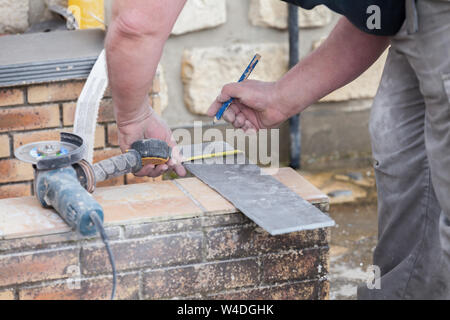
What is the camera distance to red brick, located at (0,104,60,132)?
1954mm

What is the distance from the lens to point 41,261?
1.39m

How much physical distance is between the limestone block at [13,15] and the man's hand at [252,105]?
103cm

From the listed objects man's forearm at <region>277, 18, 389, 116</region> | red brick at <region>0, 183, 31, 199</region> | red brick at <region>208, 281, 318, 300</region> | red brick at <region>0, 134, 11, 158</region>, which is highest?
man's forearm at <region>277, 18, 389, 116</region>

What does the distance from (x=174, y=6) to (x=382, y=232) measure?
2.93 ft

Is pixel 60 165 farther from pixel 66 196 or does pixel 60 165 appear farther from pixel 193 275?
pixel 193 275

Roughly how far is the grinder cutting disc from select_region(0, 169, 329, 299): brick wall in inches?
4.7

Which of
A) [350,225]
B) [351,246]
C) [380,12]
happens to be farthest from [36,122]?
[350,225]

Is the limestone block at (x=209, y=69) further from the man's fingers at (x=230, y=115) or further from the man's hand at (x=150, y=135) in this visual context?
the man's hand at (x=150, y=135)

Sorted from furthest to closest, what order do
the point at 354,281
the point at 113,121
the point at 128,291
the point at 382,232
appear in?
the point at 354,281, the point at 113,121, the point at 382,232, the point at 128,291

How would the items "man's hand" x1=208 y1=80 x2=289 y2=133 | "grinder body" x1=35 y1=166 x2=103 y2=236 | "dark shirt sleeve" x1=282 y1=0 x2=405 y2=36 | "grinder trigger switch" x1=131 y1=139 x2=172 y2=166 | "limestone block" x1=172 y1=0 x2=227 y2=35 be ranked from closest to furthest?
"grinder body" x1=35 y1=166 x2=103 y2=236
"dark shirt sleeve" x1=282 y1=0 x2=405 y2=36
"grinder trigger switch" x1=131 y1=139 x2=172 y2=166
"man's hand" x1=208 y1=80 x2=289 y2=133
"limestone block" x1=172 y1=0 x2=227 y2=35

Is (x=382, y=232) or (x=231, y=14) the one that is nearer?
(x=382, y=232)

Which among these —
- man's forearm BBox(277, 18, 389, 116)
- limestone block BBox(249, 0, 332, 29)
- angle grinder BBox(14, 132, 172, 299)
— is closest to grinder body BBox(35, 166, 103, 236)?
angle grinder BBox(14, 132, 172, 299)

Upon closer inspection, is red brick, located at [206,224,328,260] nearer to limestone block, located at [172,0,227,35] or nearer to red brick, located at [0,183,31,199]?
red brick, located at [0,183,31,199]
